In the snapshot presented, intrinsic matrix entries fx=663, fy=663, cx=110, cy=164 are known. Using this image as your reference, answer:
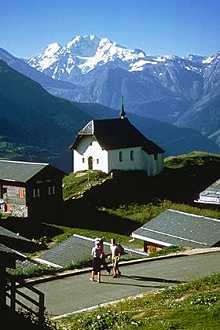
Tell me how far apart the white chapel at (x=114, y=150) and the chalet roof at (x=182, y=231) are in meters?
31.9

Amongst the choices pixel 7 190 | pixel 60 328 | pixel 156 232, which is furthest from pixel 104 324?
pixel 7 190

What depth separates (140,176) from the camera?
7400cm

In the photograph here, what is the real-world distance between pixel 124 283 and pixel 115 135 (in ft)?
162

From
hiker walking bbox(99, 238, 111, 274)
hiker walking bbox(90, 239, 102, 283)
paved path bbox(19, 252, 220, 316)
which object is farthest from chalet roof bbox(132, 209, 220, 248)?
hiker walking bbox(90, 239, 102, 283)

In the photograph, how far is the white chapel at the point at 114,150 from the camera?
73.2m

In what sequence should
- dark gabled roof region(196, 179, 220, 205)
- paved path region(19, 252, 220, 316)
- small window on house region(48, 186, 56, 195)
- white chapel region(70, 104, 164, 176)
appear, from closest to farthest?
paved path region(19, 252, 220, 316), dark gabled roof region(196, 179, 220, 205), small window on house region(48, 186, 56, 195), white chapel region(70, 104, 164, 176)

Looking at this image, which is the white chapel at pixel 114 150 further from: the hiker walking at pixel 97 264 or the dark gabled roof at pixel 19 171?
the hiker walking at pixel 97 264

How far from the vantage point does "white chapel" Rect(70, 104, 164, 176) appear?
73.2 meters

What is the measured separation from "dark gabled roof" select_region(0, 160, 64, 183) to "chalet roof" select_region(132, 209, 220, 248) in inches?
968

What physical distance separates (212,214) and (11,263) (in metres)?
39.8

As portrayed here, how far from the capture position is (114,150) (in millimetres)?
73188

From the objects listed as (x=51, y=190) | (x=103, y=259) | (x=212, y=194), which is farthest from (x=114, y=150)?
(x=103, y=259)

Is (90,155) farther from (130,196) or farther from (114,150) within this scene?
(130,196)

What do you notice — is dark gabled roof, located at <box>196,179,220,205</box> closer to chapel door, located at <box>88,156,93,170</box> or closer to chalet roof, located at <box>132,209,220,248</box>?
chalet roof, located at <box>132,209,220,248</box>
